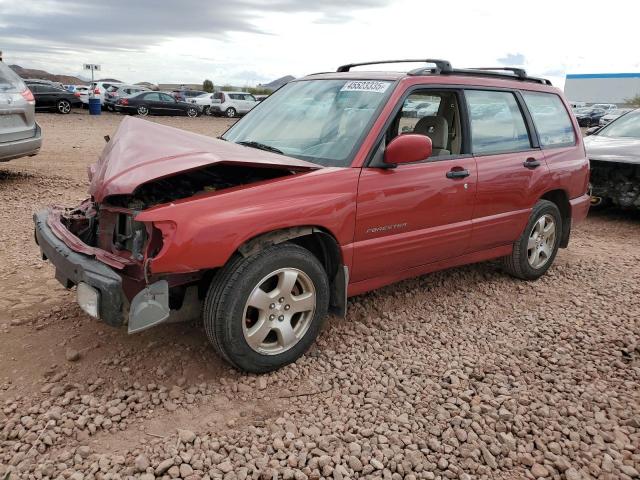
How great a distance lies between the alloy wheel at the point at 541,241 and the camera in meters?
5.03


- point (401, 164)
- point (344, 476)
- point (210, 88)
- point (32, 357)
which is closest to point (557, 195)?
point (401, 164)

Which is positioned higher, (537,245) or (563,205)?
(563,205)

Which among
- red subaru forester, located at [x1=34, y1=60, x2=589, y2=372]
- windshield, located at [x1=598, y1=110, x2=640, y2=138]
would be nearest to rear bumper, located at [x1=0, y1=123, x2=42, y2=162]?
red subaru forester, located at [x1=34, y1=60, x2=589, y2=372]

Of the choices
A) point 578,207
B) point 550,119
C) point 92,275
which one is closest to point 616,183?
point 578,207

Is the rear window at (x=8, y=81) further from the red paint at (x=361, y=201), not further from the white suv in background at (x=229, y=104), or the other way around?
the white suv in background at (x=229, y=104)

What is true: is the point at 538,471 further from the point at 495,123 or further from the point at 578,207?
the point at 578,207

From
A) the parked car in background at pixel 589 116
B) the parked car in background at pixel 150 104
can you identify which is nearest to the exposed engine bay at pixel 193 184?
the parked car in background at pixel 150 104

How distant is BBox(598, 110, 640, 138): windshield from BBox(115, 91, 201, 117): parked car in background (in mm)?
21505

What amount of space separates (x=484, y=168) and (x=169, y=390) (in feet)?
9.22

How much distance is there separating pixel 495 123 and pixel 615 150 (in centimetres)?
386

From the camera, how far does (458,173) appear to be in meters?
4.07

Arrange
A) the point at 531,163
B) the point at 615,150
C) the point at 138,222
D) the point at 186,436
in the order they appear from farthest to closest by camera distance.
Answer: the point at 615,150
the point at 531,163
the point at 138,222
the point at 186,436

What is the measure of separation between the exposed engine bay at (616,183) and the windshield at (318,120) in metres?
4.93

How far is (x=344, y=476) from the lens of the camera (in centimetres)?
→ 250
